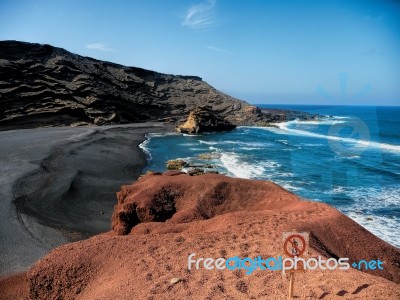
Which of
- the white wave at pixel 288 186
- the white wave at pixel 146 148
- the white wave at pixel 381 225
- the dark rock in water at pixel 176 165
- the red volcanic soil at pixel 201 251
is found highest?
the red volcanic soil at pixel 201 251

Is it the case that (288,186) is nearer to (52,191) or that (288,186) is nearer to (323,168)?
(323,168)

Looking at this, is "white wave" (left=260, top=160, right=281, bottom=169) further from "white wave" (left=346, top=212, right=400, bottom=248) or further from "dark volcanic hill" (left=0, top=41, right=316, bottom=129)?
"dark volcanic hill" (left=0, top=41, right=316, bottom=129)

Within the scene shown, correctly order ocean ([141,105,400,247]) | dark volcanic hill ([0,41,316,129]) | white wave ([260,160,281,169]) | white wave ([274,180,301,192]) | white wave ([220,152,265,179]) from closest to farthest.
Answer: ocean ([141,105,400,247]) < white wave ([274,180,301,192]) < white wave ([220,152,265,179]) < white wave ([260,160,281,169]) < dark volcanic hill ([0,41,316,129])

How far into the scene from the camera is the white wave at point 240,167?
74.7 ft

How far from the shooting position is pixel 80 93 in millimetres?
50969

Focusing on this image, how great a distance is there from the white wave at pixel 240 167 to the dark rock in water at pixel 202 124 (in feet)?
64.8

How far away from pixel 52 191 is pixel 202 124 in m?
37.9

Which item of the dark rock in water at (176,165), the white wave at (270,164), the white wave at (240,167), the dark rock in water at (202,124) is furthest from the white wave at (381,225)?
the dark rock in water at (202,124)

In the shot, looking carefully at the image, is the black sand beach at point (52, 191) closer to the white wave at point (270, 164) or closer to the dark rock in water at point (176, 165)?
the dark rock in water at point (176, 165)

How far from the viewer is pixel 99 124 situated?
49594 millimetres

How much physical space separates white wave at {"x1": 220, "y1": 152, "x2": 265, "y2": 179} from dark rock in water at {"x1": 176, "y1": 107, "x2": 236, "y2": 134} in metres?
19.8

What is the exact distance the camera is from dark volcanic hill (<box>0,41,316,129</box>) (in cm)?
4444

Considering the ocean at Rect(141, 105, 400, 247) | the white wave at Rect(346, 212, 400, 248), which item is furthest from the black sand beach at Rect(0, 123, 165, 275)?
the white wave at Rect(346, 212, 400, 248)

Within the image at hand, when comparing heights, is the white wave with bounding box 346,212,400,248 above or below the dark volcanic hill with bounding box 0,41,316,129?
below
